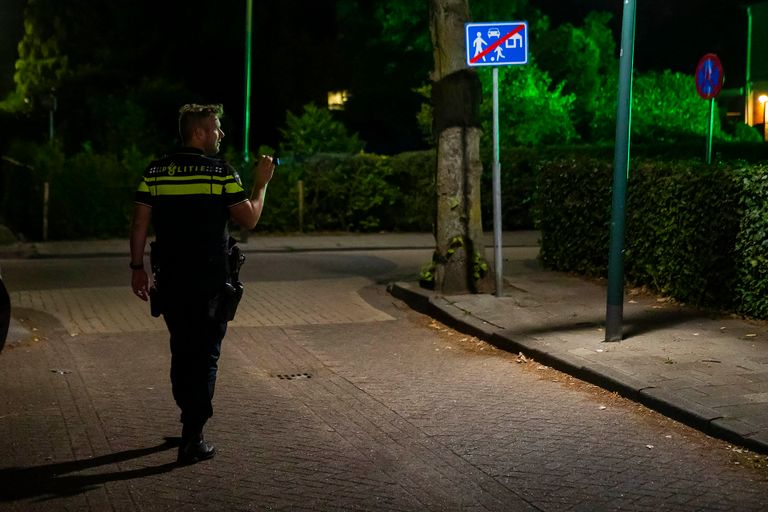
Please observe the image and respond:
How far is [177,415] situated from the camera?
7.39 meters

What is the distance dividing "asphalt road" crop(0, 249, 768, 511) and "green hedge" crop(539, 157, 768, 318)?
99.0 inches

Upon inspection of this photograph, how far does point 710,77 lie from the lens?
48.1 feet

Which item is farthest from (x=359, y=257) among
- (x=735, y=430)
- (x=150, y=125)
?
(x=150, y=125)

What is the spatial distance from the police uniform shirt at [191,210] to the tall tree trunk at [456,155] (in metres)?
6.76

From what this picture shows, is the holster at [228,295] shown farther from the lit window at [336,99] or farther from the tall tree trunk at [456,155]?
the lit window at [336,99]

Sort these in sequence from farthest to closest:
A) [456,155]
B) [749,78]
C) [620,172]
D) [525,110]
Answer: [749,78]
[525,110]
[456,155]
[620,172]

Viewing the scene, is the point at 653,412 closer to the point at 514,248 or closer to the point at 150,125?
the point at 514,248

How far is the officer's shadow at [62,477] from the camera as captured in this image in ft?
18.8

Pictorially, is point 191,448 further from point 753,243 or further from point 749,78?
point 749,78

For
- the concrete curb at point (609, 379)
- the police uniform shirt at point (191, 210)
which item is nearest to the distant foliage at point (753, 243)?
the concrete curb at point (609, 379)

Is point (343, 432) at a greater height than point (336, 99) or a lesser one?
lesser

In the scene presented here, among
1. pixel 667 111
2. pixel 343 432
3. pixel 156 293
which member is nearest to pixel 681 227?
pixel 343 432

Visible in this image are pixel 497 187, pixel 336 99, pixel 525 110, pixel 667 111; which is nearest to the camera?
pixel 497 187

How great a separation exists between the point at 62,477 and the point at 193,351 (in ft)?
3.16
